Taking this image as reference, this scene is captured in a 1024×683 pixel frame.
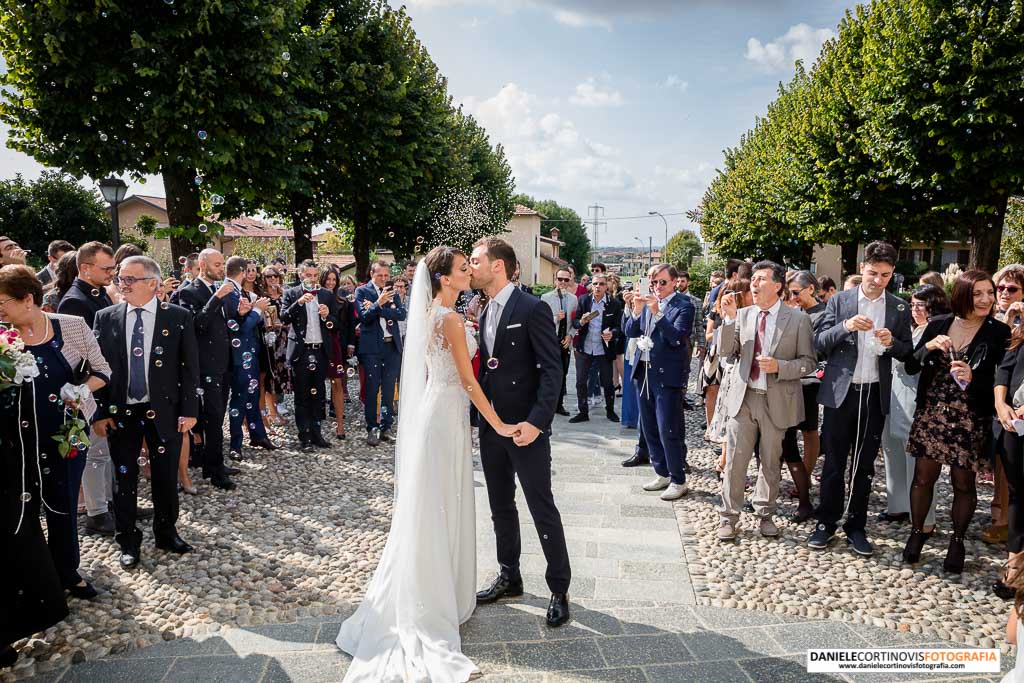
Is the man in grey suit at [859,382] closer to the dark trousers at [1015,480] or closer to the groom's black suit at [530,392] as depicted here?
the dark trousers at [1015,480]

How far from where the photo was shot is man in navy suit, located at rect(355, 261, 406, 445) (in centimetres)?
858

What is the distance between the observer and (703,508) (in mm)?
6363

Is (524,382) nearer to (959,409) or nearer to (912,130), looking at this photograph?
(959,409)

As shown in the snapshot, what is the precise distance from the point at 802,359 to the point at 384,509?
398cm

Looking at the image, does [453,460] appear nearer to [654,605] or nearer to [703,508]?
[654,605]

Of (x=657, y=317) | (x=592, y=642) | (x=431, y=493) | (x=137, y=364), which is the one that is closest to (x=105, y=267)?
(x=137, y=364)

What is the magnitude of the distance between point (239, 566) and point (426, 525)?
201 centimetres

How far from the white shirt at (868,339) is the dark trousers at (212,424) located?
595cm

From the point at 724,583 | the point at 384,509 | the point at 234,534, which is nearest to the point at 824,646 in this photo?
the point at 724,583

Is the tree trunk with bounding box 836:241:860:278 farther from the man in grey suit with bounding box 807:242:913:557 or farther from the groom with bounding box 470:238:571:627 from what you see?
the groom with bounding box 470:238:571:627

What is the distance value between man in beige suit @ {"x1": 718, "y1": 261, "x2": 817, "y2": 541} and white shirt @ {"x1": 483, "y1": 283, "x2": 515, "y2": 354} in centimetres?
240

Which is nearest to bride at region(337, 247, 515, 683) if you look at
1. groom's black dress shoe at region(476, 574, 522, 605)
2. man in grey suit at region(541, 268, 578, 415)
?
groom's black dress shoe at region(476, 574, 522, 605)

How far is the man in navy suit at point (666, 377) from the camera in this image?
21.9ft

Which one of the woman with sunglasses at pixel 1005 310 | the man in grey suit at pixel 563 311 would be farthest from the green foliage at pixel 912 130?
the woman with sunglasses at pixel 1005 310
